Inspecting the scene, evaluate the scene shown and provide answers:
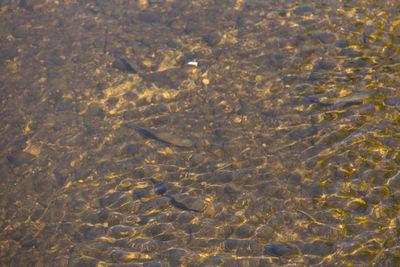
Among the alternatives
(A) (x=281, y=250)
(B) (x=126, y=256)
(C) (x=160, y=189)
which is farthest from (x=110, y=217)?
(A) (x=281, y=250)

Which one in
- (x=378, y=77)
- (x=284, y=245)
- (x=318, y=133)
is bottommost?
(x=284, y=245)

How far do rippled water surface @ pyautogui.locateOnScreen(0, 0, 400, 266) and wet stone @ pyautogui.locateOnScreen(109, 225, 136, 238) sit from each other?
0.01 metres

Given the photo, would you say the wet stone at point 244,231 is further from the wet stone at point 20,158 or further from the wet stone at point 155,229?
the wet stone at point 20,158

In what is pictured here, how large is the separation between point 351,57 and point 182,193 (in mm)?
3750

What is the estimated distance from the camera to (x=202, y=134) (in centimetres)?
587

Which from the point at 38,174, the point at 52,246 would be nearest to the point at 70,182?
the point at 38,174

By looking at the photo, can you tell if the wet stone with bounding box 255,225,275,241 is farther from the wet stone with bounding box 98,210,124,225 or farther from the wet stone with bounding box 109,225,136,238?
the wet stone with bounding box 98,210,124,225

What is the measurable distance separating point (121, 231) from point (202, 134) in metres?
1.91

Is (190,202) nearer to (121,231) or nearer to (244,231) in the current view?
(244,231)

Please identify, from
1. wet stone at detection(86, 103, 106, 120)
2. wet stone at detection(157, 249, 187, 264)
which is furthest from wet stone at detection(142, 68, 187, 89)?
wet stone at detection(157, 249, 187, 264)

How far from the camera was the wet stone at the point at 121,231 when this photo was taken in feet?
16.1

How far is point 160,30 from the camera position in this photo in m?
7.63

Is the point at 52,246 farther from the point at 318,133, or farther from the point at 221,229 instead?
the point at 318,133

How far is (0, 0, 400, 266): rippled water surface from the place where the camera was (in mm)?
4691
